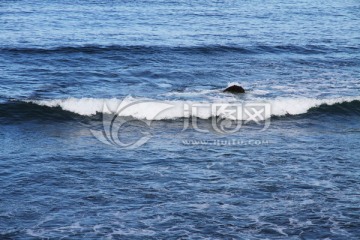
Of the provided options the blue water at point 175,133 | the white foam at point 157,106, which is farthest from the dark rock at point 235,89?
the white foam at point 157,106

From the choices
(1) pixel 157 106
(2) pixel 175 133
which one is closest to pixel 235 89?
(1) pixel 157 106

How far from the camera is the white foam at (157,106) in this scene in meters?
21.5

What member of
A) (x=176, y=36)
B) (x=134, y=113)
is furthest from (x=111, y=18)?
(x=134, y=113)

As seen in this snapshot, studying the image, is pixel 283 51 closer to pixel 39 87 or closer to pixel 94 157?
pixel 39 87

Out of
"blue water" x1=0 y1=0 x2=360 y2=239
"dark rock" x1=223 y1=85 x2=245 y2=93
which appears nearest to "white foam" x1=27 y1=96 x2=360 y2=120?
"blue water" x1=0 y1=0 x2=360 y2=239

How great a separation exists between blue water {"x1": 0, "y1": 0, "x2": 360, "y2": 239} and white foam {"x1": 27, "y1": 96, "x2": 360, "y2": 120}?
7cm

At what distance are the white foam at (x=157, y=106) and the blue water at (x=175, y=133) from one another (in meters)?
0.07

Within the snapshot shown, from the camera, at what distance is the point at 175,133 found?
64.6 feet

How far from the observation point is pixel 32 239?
40.8 feet

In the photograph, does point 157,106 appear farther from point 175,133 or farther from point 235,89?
point 235,89

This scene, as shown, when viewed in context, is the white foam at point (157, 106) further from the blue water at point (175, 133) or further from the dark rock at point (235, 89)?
the dark rock at point (235, 89)

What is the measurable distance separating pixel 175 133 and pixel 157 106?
2568 mm

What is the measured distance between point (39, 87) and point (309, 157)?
1135 centimetres

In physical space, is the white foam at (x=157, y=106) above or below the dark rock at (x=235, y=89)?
below
